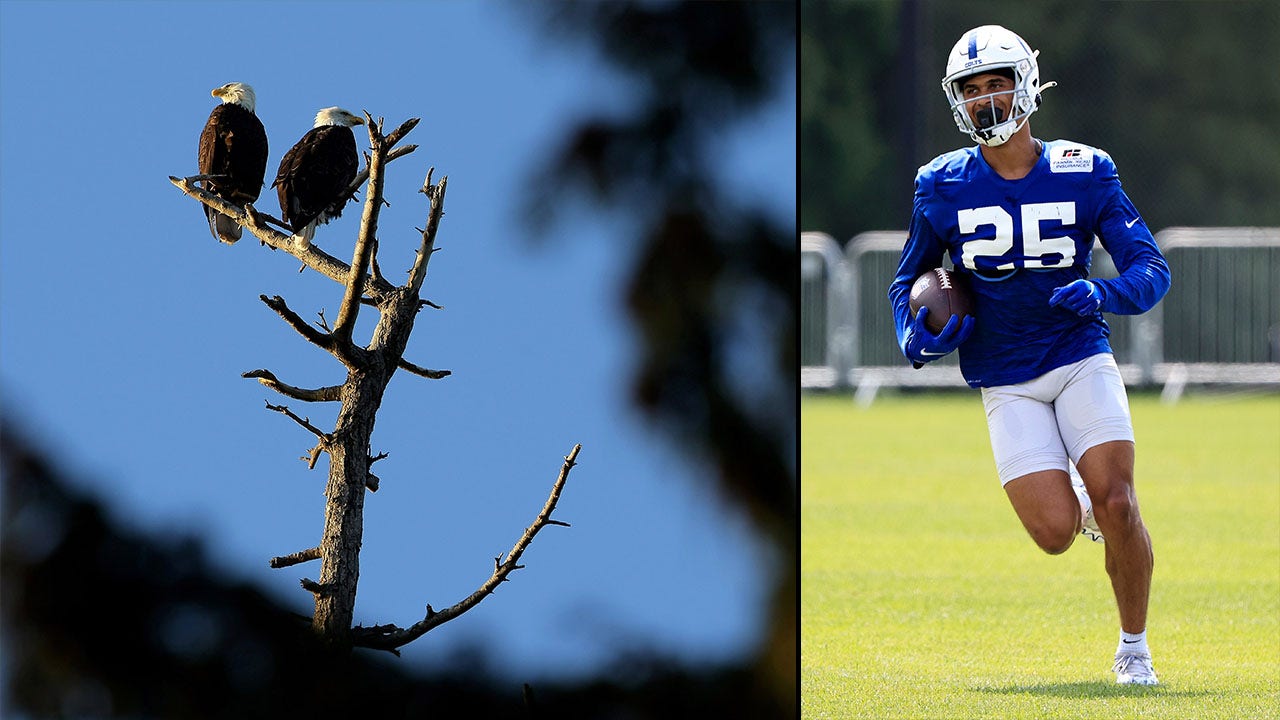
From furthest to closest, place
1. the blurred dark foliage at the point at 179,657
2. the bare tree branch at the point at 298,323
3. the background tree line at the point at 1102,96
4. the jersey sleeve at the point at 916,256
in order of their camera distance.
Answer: the background tree line at the point at 1102,96, the jersey sleeve at the point at 916,256, the blurred dark foliage at the point at 179,657, the bare tree branch at the point at 298,323

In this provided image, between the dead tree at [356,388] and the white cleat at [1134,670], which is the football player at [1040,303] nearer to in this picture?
the white cleat at [1134,670]

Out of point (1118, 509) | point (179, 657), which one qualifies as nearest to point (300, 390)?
point (179, 657)

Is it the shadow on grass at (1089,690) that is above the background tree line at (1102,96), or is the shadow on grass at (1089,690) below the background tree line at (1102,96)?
below

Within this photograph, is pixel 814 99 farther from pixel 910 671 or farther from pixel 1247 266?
pixel 910 671

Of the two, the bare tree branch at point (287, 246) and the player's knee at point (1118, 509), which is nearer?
the bare tree branch at point (287, 246)

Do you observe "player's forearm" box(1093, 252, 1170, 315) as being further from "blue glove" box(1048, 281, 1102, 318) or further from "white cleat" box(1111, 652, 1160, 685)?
"white cleat" box(1111, 652, 1160, 685)

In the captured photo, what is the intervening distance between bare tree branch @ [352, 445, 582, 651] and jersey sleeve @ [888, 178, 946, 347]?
163 cm

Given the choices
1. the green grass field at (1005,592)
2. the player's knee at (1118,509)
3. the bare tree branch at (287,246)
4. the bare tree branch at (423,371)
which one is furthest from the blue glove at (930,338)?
the bare tree branch at (287,246)

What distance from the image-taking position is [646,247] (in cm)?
→ 453

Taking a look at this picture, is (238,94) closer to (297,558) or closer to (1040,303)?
(297,558)

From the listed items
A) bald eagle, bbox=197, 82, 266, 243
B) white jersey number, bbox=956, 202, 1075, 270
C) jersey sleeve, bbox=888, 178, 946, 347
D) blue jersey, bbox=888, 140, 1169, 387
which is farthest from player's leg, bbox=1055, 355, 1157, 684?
bald eagle, bbox=197, 82, 266, 243

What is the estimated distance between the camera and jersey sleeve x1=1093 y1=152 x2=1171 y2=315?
482 cm

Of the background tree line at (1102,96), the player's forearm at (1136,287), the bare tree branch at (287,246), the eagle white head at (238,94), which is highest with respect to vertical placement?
the background tree line at (1102,96)

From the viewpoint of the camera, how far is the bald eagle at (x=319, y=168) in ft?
12.6
